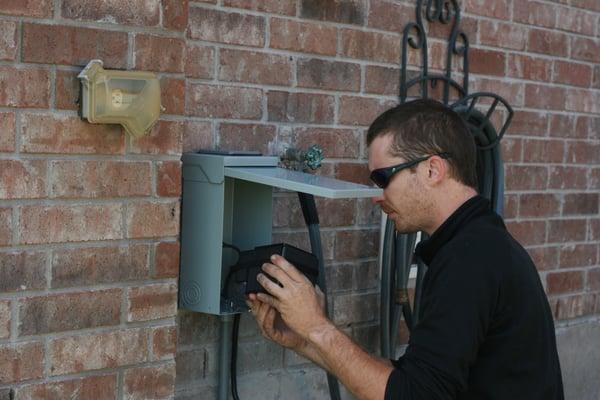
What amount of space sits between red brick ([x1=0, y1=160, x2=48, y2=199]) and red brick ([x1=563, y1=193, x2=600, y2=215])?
328 centimetres

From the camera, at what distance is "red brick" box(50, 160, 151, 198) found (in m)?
2.79

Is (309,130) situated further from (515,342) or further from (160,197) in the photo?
(515,342)

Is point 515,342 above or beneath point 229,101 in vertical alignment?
beneath

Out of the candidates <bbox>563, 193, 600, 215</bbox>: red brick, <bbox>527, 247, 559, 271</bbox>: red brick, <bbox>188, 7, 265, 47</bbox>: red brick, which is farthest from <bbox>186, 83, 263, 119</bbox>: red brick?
<bbox>563, 193, 600, 215</bbox>: red brick

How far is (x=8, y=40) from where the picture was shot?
267 cm

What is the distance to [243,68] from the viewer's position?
3744 millimetres

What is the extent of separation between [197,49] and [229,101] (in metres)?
0.24

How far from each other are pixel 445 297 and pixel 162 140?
3.39ft

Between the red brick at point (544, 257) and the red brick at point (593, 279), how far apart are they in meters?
0.34

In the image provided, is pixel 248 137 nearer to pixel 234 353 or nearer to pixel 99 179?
pixel 234 353

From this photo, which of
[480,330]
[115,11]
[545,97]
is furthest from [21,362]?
[545,97]

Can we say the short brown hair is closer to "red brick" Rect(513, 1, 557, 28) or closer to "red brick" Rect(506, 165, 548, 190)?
"red brick" Rect(506, 165, 548, 190)

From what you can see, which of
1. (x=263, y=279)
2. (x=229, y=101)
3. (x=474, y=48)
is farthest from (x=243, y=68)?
(x=474, y=48)

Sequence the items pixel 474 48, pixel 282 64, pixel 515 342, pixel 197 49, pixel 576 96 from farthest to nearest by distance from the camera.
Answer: pixel 576 96 → pixel 474 48 → pixel 282 64 → pixel 197 49 → pixel 515 342
